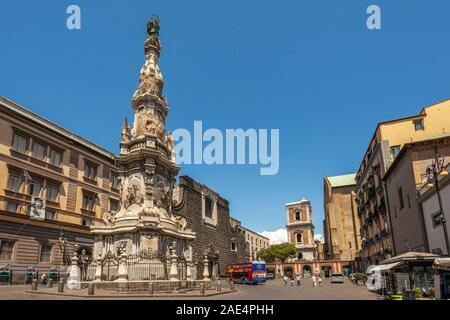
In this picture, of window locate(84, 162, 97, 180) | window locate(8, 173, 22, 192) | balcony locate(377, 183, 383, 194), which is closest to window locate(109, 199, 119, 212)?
window locate(84, 162, 97, 180)

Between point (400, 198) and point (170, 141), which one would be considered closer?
point (170, 141)

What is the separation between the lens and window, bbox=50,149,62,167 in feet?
109

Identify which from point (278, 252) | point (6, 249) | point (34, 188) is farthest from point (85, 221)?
point (278, 252)

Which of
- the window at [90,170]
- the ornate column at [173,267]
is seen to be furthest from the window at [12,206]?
the ornate column at [173,267]

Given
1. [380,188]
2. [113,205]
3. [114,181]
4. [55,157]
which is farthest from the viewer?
[114,181]

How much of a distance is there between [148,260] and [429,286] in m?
15.6

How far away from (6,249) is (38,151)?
388 inches

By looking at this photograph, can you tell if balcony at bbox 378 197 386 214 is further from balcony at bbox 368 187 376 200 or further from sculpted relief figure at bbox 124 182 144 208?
sculpted relief figure at bbox 124 182 144 208

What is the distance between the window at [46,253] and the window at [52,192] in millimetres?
4697

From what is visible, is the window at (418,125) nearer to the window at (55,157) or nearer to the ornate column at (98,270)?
the ornate column at (98,270)

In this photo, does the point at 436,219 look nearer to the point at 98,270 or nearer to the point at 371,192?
the point at 371,192

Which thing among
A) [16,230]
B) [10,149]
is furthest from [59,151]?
[16,230]

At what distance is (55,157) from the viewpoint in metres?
33.8
